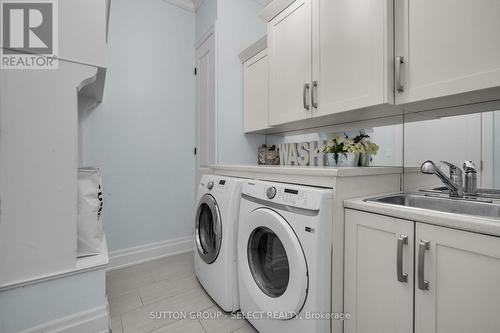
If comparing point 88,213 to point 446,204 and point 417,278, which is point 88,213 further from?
point 446,204

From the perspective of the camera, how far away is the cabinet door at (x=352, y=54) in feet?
Result: 4.05

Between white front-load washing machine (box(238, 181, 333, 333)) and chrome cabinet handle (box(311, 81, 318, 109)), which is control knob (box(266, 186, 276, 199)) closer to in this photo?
white front-load washing machine (box(238, 181, 333, 333))

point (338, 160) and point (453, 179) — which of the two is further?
point (338, 160)

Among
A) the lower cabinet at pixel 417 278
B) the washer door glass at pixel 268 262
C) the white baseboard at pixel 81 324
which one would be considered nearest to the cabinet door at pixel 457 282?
the lower cabinet at pixel 417 278

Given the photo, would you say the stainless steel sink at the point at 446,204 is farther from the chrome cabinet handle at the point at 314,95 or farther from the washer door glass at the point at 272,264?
the chrome cabinet handle at the point at 314,95

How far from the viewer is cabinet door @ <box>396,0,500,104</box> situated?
953mm

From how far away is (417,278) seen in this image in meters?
0.90

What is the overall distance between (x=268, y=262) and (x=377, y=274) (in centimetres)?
60

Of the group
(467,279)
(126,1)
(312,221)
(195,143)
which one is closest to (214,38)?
(126,1)

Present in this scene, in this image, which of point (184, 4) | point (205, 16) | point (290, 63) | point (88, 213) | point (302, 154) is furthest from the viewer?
point (184, 4)

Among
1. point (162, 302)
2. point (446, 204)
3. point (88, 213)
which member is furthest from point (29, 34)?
point (446, 204)

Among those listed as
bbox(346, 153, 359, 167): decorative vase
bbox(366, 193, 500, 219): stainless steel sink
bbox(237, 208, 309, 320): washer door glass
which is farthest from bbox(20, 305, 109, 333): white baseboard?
bbox(346, 153, 359, 167): decorative vase

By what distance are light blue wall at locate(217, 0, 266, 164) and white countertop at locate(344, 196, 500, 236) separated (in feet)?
5.03

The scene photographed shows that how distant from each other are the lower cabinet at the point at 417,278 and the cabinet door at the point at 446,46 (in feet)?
2.16
